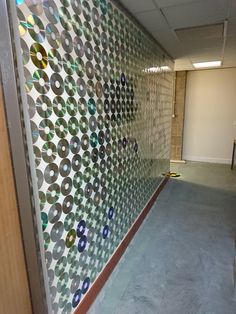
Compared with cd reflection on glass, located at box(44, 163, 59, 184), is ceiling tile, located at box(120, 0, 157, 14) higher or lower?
Result: higher

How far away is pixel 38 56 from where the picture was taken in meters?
1.03

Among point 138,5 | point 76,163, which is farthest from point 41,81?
point 138,5

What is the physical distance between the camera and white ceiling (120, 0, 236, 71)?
6.29 feet

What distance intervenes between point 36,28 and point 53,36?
4.4 inches

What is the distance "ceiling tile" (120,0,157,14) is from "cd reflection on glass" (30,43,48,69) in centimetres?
119

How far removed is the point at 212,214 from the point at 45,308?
2400 millimetres

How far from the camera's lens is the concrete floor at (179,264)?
1.58 metres

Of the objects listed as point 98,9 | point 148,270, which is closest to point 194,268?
point 148,270

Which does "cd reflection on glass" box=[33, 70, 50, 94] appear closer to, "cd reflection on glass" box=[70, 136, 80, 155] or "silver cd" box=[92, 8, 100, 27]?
"cd reflection on glass" box=[70, 136, 80, 155]

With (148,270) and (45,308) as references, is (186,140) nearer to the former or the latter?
(148,270)

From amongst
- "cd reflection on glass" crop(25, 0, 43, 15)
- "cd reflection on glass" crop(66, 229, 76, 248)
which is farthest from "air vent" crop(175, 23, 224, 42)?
"cd reflection on glass" crop(66, 229, 76, 248)

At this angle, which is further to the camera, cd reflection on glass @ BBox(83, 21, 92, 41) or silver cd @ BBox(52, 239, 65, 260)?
cd reflection on glass @ BBox(83, 21, 92, 41)

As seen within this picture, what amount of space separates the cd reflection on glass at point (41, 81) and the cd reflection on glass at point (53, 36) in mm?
179

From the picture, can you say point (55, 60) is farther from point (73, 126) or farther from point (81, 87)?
point (73, 126)
